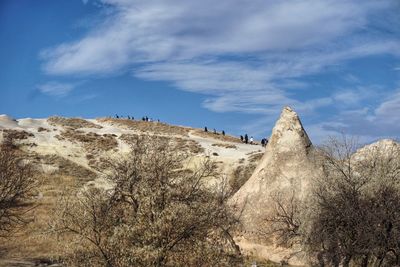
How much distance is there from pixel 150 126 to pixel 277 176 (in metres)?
63.9

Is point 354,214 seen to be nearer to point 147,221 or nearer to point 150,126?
point 147,221

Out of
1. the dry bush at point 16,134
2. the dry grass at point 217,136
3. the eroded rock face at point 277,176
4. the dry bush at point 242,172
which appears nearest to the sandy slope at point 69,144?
the dry bush at point 16,134

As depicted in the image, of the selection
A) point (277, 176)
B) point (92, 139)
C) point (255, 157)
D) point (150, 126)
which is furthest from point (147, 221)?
point (150, 126)

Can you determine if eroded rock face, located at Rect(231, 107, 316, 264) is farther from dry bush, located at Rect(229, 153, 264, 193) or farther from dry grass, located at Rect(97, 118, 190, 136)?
dry grass, located at Rect(97, 118, 190, 136)

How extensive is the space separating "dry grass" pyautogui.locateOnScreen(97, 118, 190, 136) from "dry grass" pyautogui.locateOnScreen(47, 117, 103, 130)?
5854 millimetres

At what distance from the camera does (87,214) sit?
20.3 meters

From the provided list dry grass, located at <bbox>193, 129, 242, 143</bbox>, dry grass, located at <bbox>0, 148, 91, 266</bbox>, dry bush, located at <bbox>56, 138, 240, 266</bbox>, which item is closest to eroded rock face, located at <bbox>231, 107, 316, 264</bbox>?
dry grass, located at <bbox>0, 148, 91, 266</bbox>

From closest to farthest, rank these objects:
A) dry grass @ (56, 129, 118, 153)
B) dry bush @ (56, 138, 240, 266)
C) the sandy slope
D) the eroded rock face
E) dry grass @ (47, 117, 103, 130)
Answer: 1. dry bush @ (56, 138, 240, 266)
2. the eroded rock face
3. the sandy slope
4. dry grass @ (56, 129, 118, 153)
5. dry grass @ (47, 117, 103, 130)

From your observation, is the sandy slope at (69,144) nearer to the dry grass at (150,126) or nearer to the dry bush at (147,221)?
the dry grass at (150,126)

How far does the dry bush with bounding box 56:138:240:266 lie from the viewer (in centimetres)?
1898

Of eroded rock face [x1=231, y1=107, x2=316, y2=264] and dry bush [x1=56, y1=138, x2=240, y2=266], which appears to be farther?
eroded rock face [x1=231, y1=107, x2=316, y2=264]

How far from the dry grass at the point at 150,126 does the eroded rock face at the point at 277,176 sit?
2197 inches

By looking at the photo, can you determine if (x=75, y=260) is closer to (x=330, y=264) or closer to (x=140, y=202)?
(x=140, y=202)

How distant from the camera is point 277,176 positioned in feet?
121
